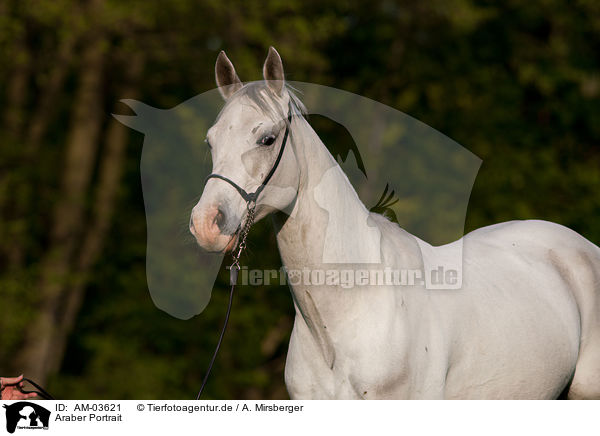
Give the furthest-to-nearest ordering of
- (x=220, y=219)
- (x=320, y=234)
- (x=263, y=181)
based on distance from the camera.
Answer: (x=320, y=234) < (x=263, y=181) < (x=220, y=219)

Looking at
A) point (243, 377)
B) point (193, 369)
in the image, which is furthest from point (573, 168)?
point (193, 369)

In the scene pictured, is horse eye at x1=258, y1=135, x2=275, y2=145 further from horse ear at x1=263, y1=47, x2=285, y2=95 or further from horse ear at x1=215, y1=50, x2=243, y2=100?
horse ear at x1=215, y1=50, x2=243, y2=100

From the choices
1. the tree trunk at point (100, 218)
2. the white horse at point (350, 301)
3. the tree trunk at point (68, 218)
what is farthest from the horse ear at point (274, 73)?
the tree trunk at point (100, 218)

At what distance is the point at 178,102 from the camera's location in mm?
12977

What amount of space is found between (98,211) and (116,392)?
3.10 metres

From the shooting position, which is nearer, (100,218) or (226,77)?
(226,77)

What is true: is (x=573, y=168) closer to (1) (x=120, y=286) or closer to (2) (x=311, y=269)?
(1) (x=120, y=286)

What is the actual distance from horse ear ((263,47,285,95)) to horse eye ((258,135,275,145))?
0.24 meters

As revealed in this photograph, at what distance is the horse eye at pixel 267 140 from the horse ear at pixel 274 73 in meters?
0.24

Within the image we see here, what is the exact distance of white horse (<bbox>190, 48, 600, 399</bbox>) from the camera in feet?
9.71

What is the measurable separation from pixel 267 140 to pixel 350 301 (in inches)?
30.6

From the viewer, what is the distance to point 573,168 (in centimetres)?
1311
